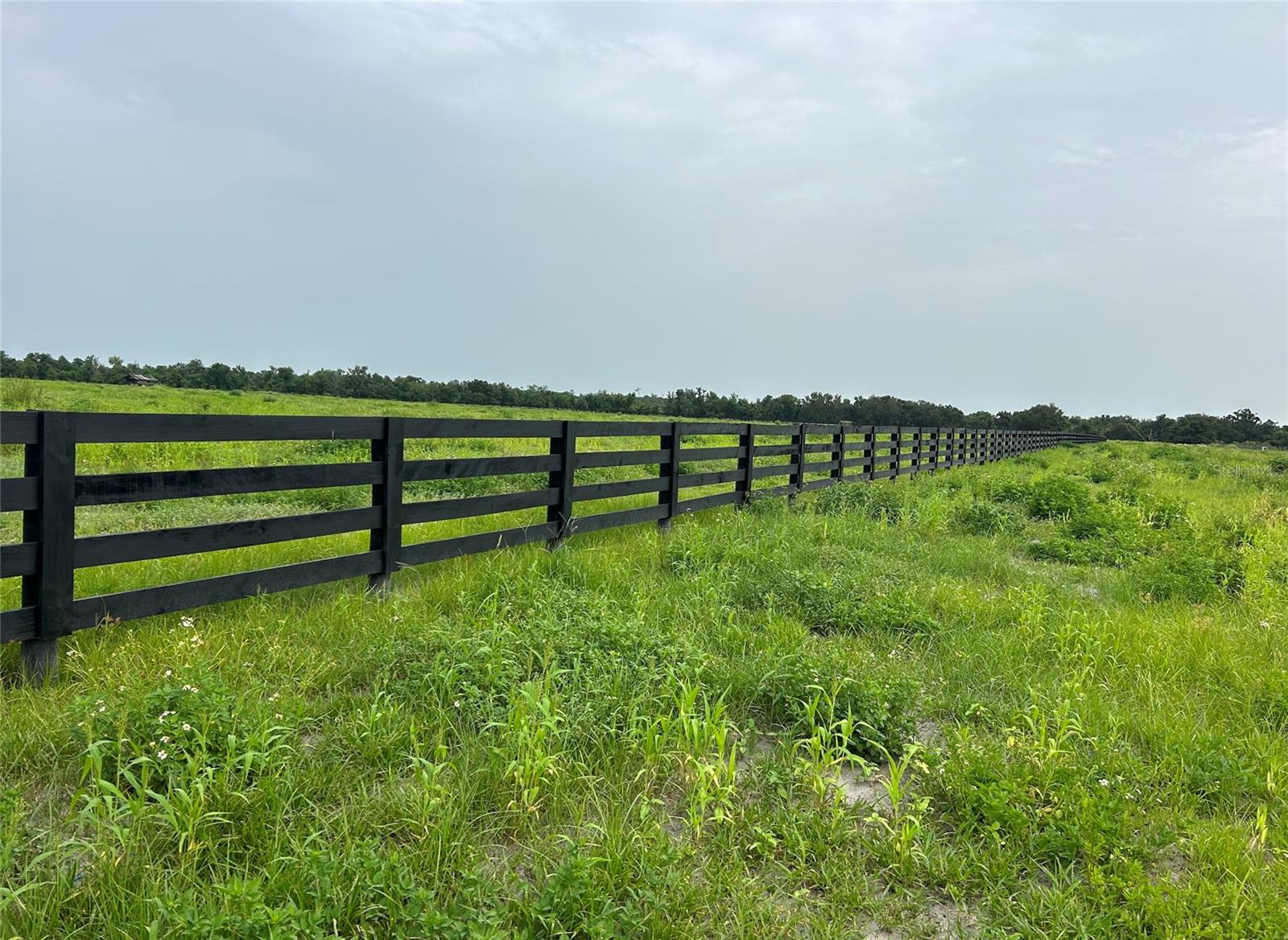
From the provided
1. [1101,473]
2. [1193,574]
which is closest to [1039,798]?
[1193,574]

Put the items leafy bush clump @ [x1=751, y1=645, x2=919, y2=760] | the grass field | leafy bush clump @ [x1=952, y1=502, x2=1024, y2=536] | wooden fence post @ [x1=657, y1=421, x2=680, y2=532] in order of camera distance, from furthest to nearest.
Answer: leafy bush clump @ [x1=952, y1=502, x2=1024, y2=536] → wooden fence post @ [x1=657, y1=421, x2=680, y2=532] → leafy bush clump @ [x1=751, y1=645, x2=919, y2=760] → the grass field

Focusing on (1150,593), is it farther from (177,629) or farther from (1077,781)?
(177,629)

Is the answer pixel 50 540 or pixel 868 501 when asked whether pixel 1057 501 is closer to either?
pixel 868 501

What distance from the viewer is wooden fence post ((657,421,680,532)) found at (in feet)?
26.8

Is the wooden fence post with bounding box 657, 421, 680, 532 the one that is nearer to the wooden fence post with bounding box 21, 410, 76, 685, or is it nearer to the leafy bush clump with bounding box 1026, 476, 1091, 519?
the wooden fence post with bounding box 21, 410, 76, 685

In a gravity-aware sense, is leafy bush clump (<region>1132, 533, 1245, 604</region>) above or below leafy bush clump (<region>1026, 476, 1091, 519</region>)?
below

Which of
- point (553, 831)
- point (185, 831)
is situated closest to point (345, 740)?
point (185, 831)

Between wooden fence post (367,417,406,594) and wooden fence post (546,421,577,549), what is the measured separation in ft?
5.73

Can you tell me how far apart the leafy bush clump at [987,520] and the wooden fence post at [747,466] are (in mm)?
2866

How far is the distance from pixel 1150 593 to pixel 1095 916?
16.0 ft

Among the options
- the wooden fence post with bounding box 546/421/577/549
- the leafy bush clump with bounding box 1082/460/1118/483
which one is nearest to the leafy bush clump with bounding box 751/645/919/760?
the wooden fence post with bounding box 546/421/577/549

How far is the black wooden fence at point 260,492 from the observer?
3.38 m

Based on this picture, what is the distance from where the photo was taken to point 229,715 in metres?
2.80

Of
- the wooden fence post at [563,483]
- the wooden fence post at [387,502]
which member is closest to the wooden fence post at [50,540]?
the wooden fence post at [387,502]
